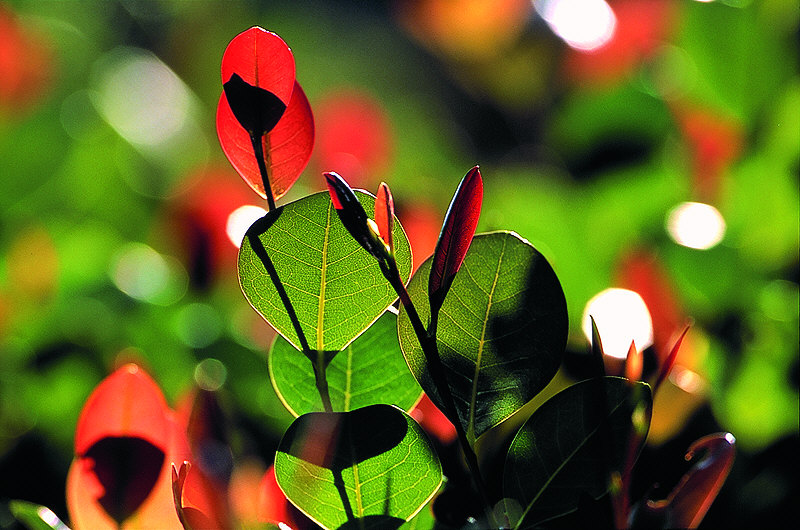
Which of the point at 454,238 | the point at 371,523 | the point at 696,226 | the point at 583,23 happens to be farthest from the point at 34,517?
the point at 583,23

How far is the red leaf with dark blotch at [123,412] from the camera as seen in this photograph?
518 mm

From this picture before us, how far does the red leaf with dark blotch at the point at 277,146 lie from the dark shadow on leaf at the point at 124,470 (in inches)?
8.5

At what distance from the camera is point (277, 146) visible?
16.9 inches

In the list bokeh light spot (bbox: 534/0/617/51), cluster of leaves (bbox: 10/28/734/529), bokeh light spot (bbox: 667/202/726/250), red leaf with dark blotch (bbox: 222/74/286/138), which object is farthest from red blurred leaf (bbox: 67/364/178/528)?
bokeh light spot (bbox: 534/0/617/51)

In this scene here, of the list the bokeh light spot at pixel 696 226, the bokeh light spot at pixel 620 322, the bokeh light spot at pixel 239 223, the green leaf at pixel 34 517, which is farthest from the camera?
the bokeh light spot at pixel 696 226

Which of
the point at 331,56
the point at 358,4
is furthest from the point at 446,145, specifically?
the point at 358,4

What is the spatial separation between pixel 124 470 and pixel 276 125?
0.26m

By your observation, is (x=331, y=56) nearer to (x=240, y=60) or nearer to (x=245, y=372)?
(x=245, y=372)

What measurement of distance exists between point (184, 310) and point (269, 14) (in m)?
2.10

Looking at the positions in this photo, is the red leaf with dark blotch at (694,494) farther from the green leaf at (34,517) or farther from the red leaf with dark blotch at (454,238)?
the green leaf at (34,517)

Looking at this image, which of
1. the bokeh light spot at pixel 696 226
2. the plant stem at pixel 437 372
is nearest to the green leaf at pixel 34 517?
the plant stem at pixel 437 372

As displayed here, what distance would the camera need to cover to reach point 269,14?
9.58 feet

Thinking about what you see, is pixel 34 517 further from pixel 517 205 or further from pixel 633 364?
pixel 517 205

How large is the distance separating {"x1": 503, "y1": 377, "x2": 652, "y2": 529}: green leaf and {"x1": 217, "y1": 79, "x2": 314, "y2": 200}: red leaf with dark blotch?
0.20 meters
